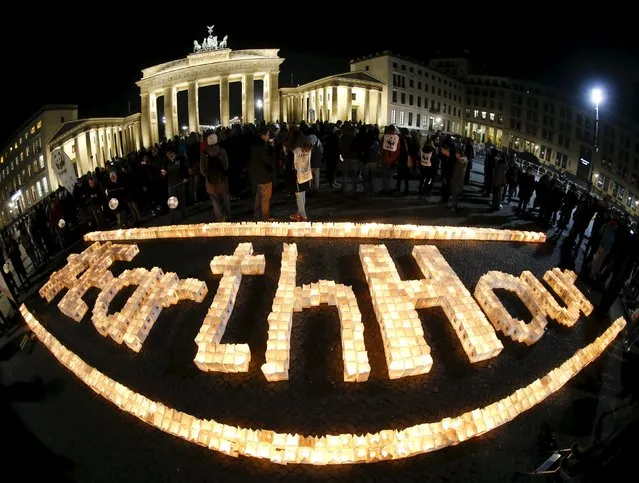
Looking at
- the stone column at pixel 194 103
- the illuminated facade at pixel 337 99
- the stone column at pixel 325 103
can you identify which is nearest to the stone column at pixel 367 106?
the illuminated facade at pixel 337 99

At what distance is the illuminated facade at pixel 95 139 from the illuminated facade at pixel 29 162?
115 inches

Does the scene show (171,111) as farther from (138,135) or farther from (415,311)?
(415,311)

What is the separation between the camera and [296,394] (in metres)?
5.25

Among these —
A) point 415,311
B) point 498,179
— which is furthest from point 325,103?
point 415,311

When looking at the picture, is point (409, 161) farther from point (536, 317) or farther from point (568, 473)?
point (568, 473)

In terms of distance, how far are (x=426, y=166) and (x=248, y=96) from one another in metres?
43.3

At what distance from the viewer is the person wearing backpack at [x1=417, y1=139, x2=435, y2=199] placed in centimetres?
1201

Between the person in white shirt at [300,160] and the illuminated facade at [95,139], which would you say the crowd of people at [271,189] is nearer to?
the person in white shirt at [300,160]

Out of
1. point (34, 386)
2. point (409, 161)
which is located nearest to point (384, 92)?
point (409, 161)

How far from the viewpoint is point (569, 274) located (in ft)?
26.1

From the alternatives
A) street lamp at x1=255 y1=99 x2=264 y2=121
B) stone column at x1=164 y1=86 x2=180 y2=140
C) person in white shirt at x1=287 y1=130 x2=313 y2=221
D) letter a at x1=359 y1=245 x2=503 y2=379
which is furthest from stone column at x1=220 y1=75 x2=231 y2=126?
letter a at x1=359 y1=245 x2=503 y2=379

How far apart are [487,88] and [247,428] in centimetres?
8201

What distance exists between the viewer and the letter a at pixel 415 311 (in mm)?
5484

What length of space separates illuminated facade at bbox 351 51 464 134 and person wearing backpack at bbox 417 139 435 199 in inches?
1759
